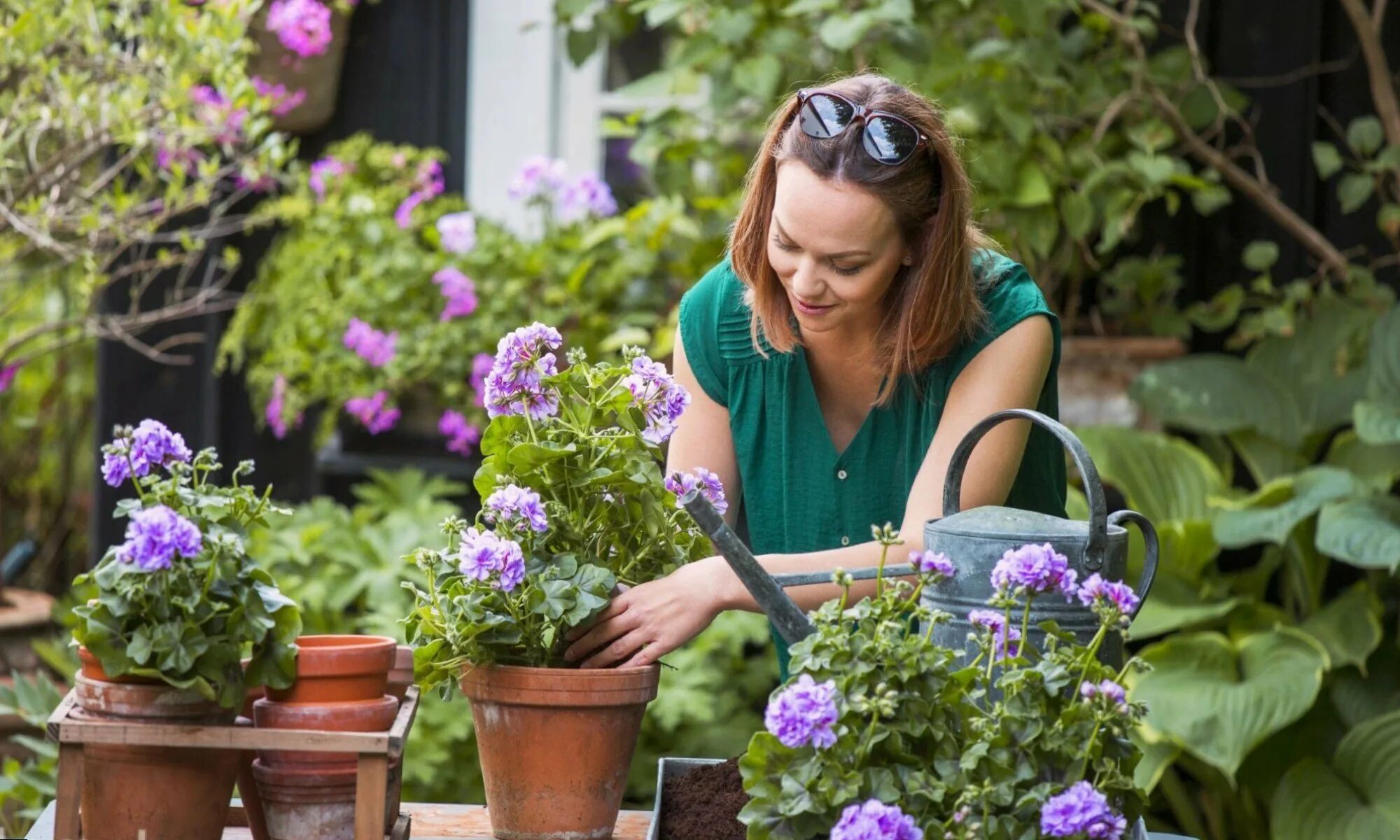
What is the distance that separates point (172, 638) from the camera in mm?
1151

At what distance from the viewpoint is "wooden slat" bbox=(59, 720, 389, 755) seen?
3.82 ft

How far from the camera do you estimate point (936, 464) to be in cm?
164

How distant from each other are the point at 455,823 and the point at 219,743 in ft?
1.13

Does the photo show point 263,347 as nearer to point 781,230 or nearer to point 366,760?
point 781,230

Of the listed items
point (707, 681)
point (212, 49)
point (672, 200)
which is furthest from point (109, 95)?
point (707, 681)

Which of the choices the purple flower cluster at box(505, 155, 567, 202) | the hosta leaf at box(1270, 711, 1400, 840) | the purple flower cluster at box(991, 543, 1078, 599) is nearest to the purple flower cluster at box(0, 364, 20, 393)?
the purple flower cluster at box(505, 155, 567, 202)

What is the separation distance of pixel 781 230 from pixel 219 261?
103 inches

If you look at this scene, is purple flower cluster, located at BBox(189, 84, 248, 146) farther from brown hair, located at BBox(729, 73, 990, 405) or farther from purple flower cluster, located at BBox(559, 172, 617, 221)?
brown hair, located at BBox(729, 73, 990, 405)

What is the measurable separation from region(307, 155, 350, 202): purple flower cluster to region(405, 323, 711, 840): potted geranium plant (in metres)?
2.38

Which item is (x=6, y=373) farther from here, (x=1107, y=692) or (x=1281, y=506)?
(x=1107, y=692)

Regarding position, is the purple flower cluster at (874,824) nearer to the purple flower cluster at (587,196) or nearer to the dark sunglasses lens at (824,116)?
the dark sunglasses lens at (824,116)

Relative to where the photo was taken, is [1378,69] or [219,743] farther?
[1378,69]

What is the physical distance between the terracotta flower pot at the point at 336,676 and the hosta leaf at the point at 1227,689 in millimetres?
1775

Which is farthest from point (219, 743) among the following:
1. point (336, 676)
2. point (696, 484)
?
point (696, 484)
